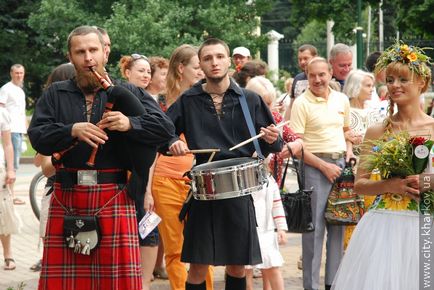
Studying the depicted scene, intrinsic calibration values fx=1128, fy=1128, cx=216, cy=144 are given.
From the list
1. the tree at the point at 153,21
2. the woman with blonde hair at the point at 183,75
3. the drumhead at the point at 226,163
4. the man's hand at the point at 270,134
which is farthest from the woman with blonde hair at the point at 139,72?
the tree at the point at 153,21

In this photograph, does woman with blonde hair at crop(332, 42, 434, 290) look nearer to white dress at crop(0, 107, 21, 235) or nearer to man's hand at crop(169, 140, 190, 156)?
man's hand at crop(169, 140, 190, 156)

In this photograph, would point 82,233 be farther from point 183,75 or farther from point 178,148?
point 183,75

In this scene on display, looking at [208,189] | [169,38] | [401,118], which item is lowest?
[208,189]

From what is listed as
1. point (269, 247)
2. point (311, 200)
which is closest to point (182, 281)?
point (269, 247)

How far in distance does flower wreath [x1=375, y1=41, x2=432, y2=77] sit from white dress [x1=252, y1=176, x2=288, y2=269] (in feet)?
6.83

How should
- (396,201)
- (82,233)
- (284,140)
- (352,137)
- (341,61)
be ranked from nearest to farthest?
(82,233) → (396,201) → (284,140) → (352,137) → (341,61)

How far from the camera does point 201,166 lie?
25.0 ft

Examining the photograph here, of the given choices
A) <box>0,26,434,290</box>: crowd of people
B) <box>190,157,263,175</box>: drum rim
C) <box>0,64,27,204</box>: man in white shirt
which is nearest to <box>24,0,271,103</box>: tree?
<box>0,64,27,204</box>: man in white shirt

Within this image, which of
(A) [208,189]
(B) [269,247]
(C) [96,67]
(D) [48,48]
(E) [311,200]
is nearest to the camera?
(C) [96,67]

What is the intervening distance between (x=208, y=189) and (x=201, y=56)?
110 cm

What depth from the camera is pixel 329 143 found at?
1005 cm

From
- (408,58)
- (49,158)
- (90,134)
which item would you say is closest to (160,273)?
(49,158)

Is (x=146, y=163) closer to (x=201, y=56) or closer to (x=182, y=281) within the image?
(x=201, y=56)

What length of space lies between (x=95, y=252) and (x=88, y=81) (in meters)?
1.01
